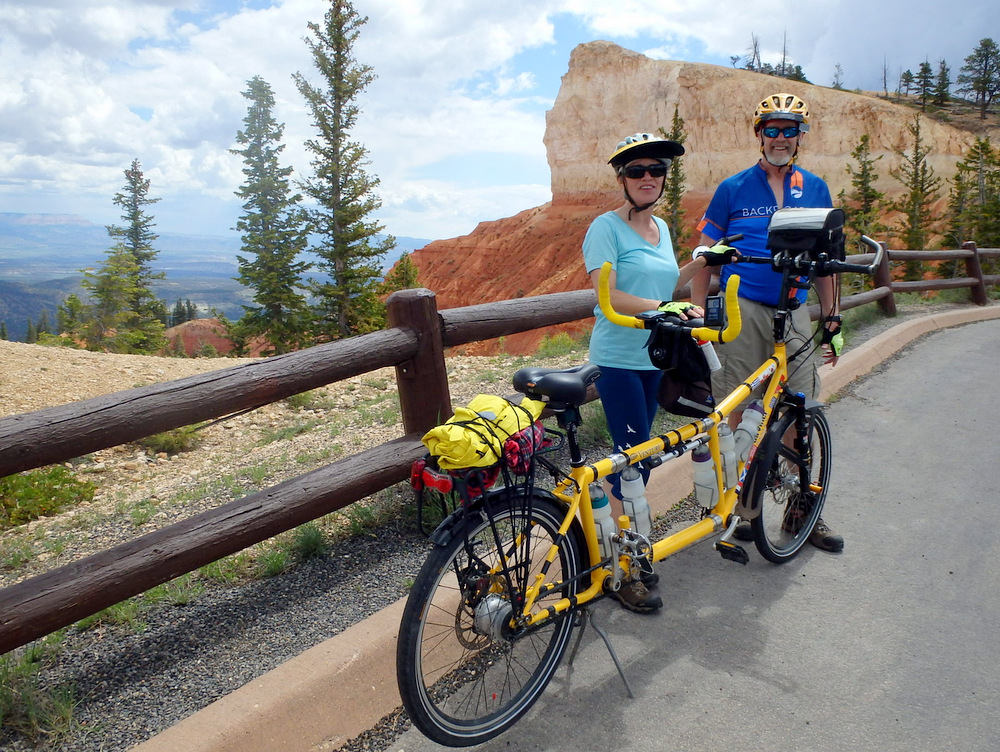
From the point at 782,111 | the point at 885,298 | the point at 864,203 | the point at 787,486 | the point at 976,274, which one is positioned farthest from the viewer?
the point at 864,203

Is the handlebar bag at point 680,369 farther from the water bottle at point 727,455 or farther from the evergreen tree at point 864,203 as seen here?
the evergreen tree at point 864,203

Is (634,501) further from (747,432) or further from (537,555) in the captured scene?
(747,432)

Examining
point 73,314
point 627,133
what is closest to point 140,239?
point 73,314

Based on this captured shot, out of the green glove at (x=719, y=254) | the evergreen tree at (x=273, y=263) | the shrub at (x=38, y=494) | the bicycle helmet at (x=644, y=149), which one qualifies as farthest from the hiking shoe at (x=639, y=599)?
the evergreen tree at (x=273, y=263)

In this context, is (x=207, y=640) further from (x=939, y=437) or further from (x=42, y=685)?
(x=939, y=437)

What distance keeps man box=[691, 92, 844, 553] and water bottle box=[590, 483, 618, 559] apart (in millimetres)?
1581

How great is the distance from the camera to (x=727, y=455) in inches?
128

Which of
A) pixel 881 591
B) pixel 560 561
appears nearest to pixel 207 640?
pixel 560 561

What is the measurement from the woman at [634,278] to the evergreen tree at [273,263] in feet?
114

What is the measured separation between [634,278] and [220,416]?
1935mm

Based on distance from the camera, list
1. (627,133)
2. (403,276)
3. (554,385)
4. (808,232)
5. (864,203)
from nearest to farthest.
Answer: (554,385), (808,232), (403,276), (864,203), (627,133)

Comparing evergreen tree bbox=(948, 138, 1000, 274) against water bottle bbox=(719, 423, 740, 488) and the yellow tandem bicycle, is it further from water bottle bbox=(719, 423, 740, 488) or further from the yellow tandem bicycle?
water bottle bbox=(719, 423, 740, 488)

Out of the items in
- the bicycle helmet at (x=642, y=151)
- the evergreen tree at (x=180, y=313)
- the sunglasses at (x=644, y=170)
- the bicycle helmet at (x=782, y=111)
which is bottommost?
the evergreen tree at (x=180, y=313)

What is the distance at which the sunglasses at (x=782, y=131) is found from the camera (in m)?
3.68
